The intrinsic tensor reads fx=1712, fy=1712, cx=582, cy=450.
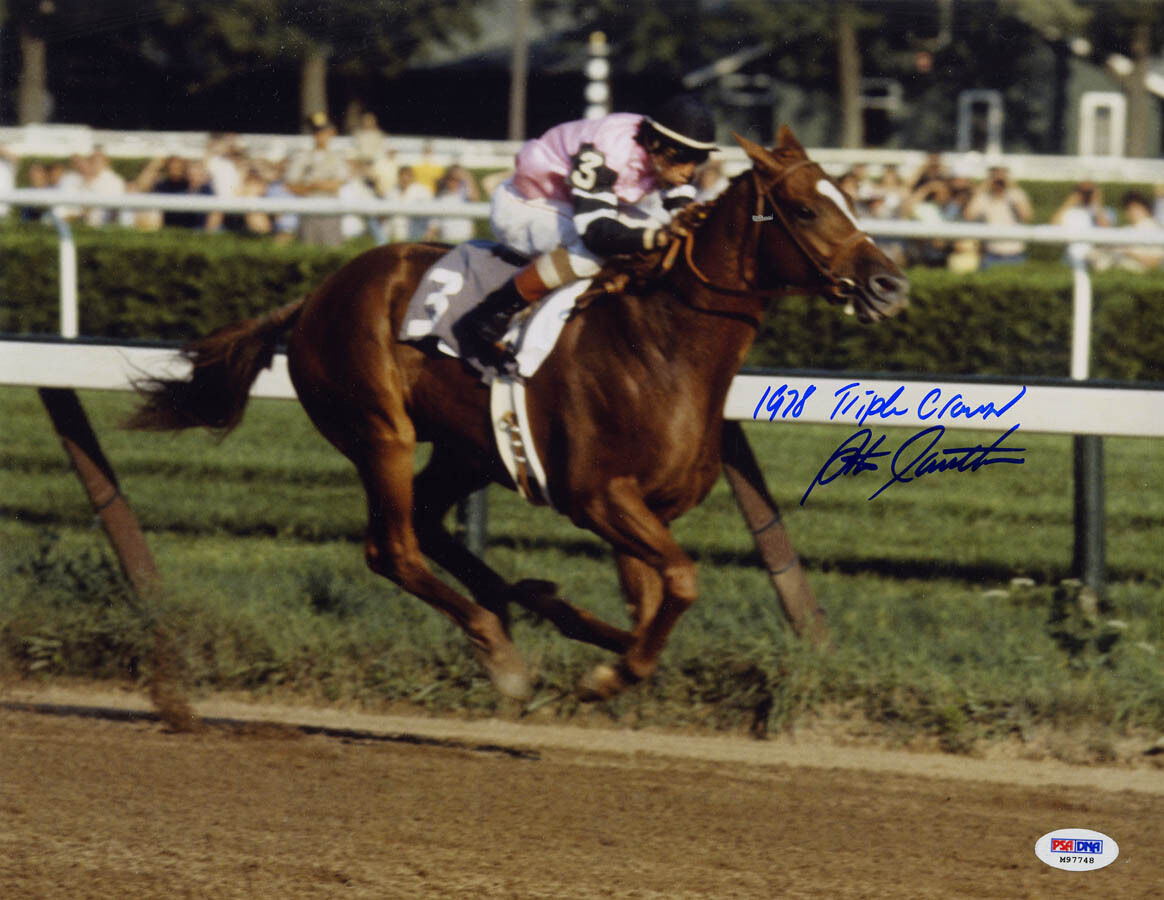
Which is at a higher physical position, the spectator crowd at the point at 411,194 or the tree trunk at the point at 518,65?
the tree trunk at the point at 518,65

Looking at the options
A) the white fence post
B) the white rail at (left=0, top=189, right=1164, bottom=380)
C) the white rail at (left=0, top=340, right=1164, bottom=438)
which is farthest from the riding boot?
the white fence post

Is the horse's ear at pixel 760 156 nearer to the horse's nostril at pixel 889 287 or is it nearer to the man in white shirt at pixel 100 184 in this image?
the horse's nostril at pixel 889 287

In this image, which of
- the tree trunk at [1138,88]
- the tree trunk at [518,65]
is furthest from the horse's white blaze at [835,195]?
the tree trunk at [1138,88]

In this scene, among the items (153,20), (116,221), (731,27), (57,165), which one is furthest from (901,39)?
(116,221)

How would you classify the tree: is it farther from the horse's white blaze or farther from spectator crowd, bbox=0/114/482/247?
the horse's white blaze

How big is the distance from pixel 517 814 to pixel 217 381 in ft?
5.87

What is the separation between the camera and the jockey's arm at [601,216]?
12.8ft

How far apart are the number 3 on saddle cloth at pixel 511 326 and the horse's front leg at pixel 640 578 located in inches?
11.2

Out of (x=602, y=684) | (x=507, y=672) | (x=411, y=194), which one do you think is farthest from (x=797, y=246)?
(x=411, y=194)

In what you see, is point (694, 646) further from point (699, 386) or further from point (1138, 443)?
point (1138, 443)

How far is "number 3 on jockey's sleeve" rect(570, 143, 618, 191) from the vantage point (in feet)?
12.8

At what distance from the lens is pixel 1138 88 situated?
22938 mm

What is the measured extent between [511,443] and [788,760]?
1016 millimetres

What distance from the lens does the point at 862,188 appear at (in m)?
9.88
